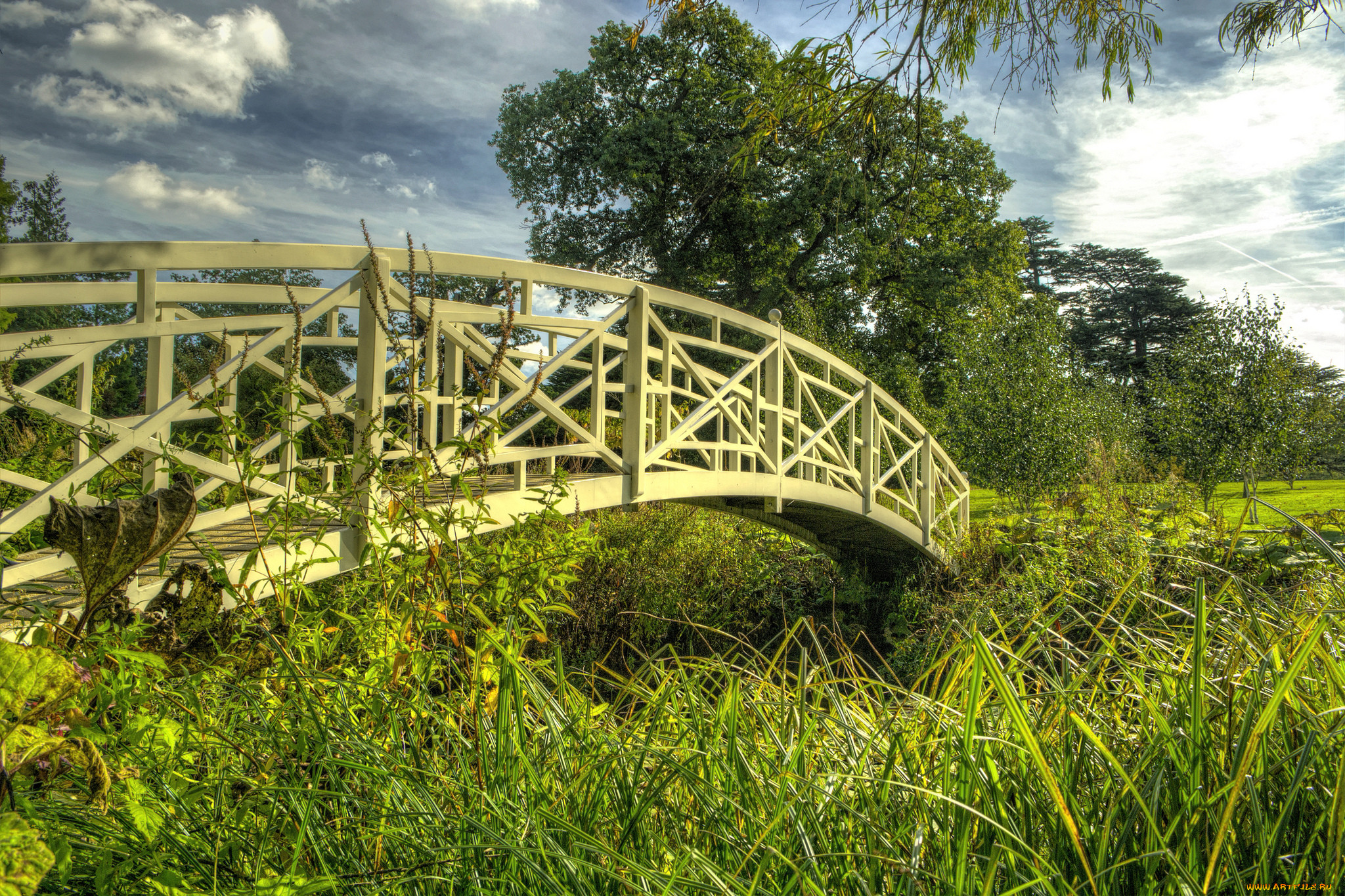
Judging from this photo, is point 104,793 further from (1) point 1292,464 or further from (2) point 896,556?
(1) point 1292,464

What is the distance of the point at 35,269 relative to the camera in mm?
2785

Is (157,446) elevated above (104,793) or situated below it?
above

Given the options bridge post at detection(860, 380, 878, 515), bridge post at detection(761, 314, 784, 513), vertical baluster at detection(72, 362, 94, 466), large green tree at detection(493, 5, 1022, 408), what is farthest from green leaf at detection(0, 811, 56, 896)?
large green tree at detection(493, 5, 1022, 408)

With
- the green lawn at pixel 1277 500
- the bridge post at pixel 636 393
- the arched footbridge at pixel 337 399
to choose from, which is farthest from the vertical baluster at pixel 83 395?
the green lawn at pixel 1277 500

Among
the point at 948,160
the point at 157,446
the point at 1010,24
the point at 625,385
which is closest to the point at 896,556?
→ the point at 625,385

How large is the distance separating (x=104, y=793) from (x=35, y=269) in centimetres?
229

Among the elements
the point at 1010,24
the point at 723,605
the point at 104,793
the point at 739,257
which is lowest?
the point at 723,605

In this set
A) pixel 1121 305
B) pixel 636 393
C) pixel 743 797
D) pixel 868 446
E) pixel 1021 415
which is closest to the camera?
pixel 743 797

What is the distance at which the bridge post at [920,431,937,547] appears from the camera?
10.1 metres

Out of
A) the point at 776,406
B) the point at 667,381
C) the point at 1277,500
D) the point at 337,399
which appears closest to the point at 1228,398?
the point at 1277,500

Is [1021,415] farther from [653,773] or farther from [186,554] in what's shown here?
[653,773]

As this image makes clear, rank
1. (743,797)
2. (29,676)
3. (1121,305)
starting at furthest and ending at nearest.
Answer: (1121,305) → (743,797) → (29,676)

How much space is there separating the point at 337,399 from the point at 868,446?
604 centimetres

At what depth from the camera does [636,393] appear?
5477 mm
